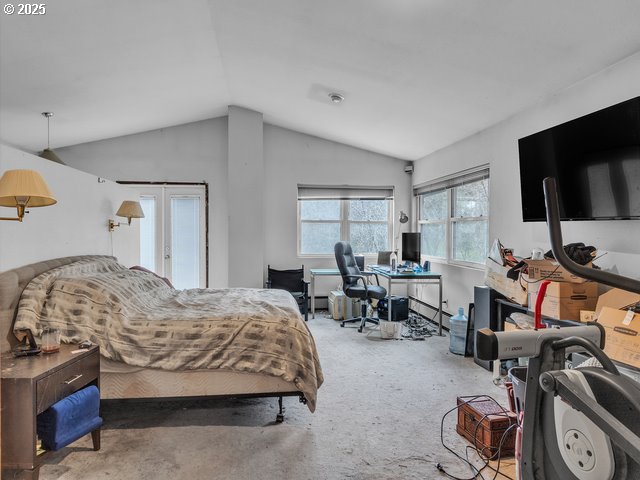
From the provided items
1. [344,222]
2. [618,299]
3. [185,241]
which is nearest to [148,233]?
[185,241]

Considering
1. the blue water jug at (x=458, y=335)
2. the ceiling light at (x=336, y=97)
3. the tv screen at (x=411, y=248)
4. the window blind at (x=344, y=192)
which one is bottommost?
the blue water jug at (x=458, y=335)

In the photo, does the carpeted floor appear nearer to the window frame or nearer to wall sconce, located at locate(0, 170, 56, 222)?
wall sconce, located at locate(0, 170, 56, 222)

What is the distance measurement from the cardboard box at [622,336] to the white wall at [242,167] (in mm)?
4131

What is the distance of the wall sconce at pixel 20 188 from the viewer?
6.48ft

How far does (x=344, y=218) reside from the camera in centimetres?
610

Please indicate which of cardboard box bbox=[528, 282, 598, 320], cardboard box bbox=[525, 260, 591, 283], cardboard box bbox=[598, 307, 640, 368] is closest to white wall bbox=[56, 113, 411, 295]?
cardboard box bbox=[525, 260, 591, 283]

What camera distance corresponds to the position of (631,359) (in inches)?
74.8

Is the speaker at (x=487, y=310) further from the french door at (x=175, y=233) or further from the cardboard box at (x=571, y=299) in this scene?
the french door at (x=175, y=233)

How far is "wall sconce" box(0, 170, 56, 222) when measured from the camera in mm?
1976

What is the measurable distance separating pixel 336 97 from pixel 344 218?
228 cm

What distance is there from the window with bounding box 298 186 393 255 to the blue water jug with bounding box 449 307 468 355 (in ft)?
7.71

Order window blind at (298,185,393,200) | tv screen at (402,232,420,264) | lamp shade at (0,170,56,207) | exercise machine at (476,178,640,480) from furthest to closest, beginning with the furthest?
window blind at (298,185,393,200) → tv screen at (402,232,420,264) → lamp shade at (0,170,56,207) → exercise machine at (476,178,640,480)

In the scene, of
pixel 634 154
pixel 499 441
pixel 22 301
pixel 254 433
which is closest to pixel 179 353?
pixel 254 433

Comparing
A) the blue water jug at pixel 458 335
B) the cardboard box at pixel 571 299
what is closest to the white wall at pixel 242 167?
the blue water jug at pixel 458 335
